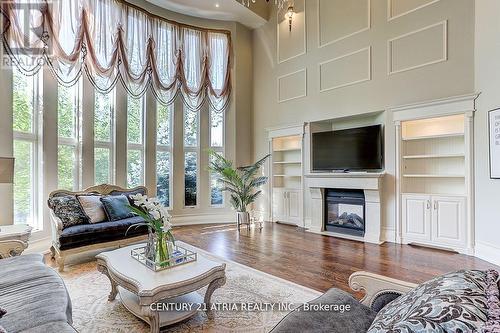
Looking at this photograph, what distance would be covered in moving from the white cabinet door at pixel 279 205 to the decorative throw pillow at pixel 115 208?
11.3ft

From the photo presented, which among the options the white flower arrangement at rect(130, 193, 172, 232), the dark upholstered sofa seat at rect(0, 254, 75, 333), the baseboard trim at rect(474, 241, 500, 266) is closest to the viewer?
the dark upholstered sofa seat at rect(0, 254, 75, 333)

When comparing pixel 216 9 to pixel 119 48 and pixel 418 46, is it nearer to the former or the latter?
pixel 119 48

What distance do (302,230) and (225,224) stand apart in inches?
72.1

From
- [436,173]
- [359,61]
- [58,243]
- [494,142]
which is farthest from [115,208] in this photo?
[494,142]

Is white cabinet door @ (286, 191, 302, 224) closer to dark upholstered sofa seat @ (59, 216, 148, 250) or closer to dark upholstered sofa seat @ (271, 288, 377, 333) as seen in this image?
dark upholstered sofa seat @ (59, 216, 148, 250)

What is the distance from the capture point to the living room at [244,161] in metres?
2.33

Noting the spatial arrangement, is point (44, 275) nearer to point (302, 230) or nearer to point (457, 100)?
point (302, 230)

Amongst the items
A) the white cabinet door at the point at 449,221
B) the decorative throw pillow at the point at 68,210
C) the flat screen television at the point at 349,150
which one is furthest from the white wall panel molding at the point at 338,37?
the decorative throw pillow at the point at 68,210

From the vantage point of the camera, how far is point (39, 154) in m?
4.36

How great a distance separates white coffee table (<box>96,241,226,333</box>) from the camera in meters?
1.99

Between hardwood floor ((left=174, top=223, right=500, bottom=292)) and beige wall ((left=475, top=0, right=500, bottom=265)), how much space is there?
0.36 meters

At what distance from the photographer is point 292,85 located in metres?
6.44

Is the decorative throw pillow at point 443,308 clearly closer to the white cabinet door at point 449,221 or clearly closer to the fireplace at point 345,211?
the white cabinet door at point 449,221

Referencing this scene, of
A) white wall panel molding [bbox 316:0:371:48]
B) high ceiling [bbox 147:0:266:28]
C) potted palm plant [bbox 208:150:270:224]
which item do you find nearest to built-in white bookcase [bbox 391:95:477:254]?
white wall panel molding [bbox 316:0:371:48]
